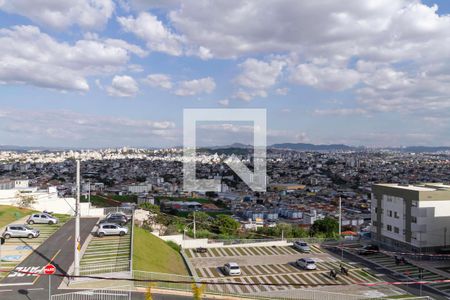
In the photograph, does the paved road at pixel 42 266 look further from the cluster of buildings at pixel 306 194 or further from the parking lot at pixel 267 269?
the cluster of buildings at pixel 306 194

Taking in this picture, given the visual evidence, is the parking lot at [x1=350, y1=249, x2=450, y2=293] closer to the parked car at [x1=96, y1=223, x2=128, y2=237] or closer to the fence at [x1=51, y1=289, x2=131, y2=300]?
the parked car at [x1=96, y1=223, x2=128, y2=237]

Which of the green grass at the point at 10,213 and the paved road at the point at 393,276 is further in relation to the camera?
the green grass at the point at 10,213

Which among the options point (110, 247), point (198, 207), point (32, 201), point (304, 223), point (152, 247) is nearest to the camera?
point (110, 247)

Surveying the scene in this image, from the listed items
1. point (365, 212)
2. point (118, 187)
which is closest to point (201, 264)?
point (365, 212)

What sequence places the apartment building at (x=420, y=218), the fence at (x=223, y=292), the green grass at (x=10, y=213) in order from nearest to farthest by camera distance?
the fence at (x=223, y=292) → the green grass at (x=10, y=213) → the apartment building at (x=420, y=218)

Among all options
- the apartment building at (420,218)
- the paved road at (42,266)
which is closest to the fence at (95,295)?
the paved road at (42,266)

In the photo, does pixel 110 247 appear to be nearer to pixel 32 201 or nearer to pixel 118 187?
pixel 32 201
